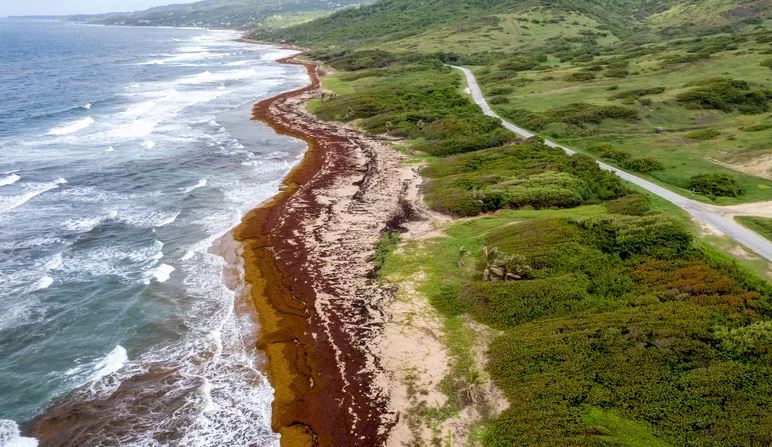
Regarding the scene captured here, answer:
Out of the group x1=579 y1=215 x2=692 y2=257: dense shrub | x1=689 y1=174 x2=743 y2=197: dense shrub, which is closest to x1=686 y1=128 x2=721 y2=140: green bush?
x1=689 y1=174 x2=743 y2=197: dense shrub

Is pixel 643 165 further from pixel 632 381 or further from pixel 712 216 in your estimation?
pixel 632 381

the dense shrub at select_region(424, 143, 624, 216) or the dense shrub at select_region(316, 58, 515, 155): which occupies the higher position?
the dense shrub at select_region(316, 58, 515, 155)

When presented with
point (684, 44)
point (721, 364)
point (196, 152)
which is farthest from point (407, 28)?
point (721, 364)

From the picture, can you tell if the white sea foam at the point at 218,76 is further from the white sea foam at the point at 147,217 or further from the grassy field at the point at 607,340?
the grassy field at the point at 607,340

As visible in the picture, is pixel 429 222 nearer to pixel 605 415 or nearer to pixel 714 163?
pixel 605 415

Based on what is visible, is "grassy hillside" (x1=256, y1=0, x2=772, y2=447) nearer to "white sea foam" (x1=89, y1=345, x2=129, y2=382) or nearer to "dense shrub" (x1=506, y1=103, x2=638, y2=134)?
"dense shrub" (x1=506, y1=103, x2=638, y2=134)

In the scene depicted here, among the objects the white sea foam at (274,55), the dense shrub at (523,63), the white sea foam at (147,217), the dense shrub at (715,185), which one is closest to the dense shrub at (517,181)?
the dense shrub at (715,185)
